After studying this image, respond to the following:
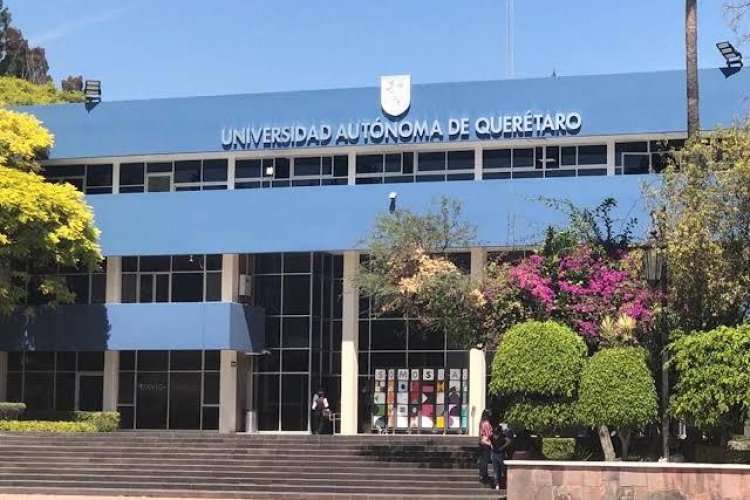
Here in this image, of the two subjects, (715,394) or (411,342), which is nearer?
(715,394)

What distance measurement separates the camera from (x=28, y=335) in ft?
104

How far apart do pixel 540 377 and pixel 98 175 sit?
1893cm

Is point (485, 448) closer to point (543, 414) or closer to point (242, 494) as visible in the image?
point (543, 414)

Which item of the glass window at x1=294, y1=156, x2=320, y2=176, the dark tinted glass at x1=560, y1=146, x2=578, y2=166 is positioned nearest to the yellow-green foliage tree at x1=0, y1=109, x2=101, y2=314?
the glass window at x1=294, y1=156, x2=320, y2=176

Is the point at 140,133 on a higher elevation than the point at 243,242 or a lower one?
higher

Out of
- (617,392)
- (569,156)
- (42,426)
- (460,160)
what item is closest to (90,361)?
(42,426)

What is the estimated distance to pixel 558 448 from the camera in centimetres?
2364

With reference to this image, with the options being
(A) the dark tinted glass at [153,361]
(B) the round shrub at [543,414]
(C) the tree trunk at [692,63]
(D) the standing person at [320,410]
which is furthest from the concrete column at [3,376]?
(C) the tree trunk at [692,63]

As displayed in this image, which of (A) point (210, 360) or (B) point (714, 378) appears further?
(A) point (210, 360)

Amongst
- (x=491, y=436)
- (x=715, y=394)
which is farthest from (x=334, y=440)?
(x=715, y=394)

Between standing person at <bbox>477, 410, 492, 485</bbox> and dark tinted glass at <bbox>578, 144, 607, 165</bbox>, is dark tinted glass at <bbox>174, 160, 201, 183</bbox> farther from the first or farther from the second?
standing person at <bbox>477, 410, 492, 485</bbox>

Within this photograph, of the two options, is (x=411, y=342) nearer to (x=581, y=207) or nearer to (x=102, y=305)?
(x=581, y=207)

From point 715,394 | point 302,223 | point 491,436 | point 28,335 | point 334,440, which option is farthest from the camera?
point 28,335

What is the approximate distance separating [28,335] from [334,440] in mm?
11333
